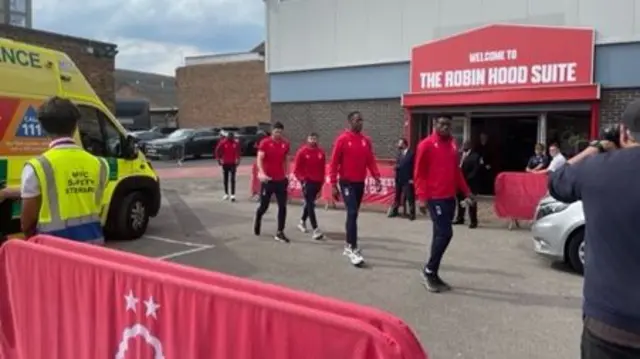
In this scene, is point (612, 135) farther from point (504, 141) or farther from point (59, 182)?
point (504, 141)

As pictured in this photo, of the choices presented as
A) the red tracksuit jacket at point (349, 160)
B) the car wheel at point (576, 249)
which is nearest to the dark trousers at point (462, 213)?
the car wheel at point (576, 249)

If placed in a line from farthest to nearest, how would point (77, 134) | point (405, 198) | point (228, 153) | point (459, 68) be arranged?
point (228, 153) → point (459, 68) → point (405, 198) → point (77, 134)

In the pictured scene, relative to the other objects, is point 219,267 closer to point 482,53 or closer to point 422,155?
point 422,155

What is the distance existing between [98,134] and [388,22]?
353 inches

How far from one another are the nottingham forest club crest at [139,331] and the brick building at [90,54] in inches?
687

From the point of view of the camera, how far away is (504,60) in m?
14.6

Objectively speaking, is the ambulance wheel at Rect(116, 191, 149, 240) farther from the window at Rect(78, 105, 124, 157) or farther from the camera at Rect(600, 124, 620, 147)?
the camera at Rect(600, 124, 620, 147)

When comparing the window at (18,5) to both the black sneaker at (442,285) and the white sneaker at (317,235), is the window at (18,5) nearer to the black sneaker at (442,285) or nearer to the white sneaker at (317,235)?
the white sneaker at (317,235)

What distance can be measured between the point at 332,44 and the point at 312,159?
7.49 m

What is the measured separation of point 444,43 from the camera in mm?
15406

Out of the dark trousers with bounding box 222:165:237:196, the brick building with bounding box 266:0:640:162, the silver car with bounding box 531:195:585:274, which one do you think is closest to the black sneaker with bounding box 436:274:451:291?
the silver car with bounding box 531:195:585:274

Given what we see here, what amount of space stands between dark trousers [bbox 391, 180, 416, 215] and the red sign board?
10.9 ft

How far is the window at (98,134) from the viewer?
365 inches

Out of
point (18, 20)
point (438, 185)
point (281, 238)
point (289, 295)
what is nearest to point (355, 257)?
point (438, 185)
